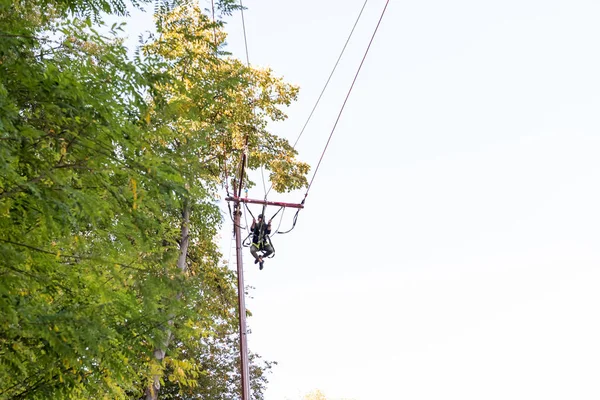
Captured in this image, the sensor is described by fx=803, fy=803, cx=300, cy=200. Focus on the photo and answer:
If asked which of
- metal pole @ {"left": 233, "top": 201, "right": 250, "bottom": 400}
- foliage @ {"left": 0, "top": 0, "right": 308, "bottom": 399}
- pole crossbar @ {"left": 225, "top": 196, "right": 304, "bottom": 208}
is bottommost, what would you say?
foliage @ {"left": 0, "top": 0, "right": 308, "bottom": 399}

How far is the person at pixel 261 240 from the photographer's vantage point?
1589cm

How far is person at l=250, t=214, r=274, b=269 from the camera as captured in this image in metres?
15.9

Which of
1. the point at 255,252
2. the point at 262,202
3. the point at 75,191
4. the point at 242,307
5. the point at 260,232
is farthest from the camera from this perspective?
the point at 262,202

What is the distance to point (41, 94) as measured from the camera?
5777 mm

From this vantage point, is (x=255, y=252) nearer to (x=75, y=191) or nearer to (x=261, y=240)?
(x=261, y=240)

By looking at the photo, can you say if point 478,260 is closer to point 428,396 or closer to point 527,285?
point 527,285

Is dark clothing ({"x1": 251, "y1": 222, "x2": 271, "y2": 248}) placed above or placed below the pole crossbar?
below

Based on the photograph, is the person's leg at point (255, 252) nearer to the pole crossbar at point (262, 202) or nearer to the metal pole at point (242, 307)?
the metal pole at point (242, 307)

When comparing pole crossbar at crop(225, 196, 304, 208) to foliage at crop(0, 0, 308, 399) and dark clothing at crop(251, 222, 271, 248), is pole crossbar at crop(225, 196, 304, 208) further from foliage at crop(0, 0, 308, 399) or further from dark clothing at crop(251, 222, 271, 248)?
Result: foliage at crop(0, 0, 308, 399)

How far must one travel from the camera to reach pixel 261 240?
15938 mm

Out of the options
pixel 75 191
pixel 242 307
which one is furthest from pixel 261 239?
pixel 75 191

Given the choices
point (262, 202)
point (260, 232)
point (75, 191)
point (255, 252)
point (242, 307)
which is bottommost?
point (75, 191)

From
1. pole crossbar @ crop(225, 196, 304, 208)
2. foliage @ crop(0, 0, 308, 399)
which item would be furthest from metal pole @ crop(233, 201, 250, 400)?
foliage @ crop(0, 0, 308, 399)

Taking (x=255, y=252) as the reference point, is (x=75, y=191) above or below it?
below
